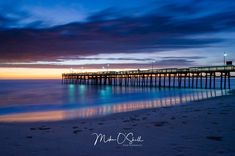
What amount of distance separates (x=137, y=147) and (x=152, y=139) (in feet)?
2.38

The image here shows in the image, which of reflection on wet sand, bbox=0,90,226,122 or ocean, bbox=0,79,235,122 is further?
ocean, bbox=0,79,235,122

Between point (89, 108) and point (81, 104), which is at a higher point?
point (89, 108)

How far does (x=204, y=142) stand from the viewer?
5.91m

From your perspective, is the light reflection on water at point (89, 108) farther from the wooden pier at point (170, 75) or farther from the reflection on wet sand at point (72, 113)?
the wooden pier at point (170, 75)

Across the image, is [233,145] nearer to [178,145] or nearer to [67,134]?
[178,145]

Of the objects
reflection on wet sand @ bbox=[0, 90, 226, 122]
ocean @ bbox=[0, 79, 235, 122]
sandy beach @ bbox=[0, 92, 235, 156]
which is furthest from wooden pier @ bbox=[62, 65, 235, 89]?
sandy beach @ bbox=[0, 92, 235, 156]

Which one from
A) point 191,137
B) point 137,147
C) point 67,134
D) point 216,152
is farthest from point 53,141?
point 216,152

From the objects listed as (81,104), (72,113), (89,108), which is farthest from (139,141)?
(81,104)
